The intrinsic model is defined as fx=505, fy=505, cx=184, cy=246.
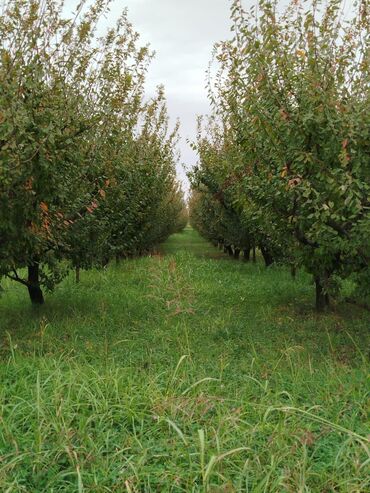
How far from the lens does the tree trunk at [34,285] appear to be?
24.8ft

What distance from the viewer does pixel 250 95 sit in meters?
5.30

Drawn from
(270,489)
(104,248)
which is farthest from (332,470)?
(104,248)

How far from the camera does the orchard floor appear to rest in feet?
8.77

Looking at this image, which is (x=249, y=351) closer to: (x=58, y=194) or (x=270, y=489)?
(x=58, y=194)

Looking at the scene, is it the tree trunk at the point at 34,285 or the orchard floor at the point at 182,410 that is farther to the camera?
the tree trunk at the point at 34,285

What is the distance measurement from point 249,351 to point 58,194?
2755mm

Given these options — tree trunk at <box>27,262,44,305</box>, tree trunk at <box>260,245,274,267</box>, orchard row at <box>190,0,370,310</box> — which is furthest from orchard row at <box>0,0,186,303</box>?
tree trunk at <box>260,245,274,267</box>

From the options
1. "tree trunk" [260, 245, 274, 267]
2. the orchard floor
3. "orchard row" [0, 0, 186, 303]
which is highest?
"orchard row" [0, 0, 186, 303]

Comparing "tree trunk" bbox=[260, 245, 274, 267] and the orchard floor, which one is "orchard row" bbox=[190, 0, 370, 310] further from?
"tree trunk" bbox=[260, 245, 274, 267]

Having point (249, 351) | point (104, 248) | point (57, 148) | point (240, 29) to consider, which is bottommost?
point (249, 351)

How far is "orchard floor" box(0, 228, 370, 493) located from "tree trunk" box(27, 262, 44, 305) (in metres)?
0.78

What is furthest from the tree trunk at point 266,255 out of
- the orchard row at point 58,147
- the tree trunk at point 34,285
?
the tree trunk at point 34,285

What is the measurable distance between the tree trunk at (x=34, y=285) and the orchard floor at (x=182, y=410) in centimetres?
78

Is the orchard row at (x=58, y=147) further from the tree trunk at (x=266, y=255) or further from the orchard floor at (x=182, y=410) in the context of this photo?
the tree trunk at (x=266, y=255)
